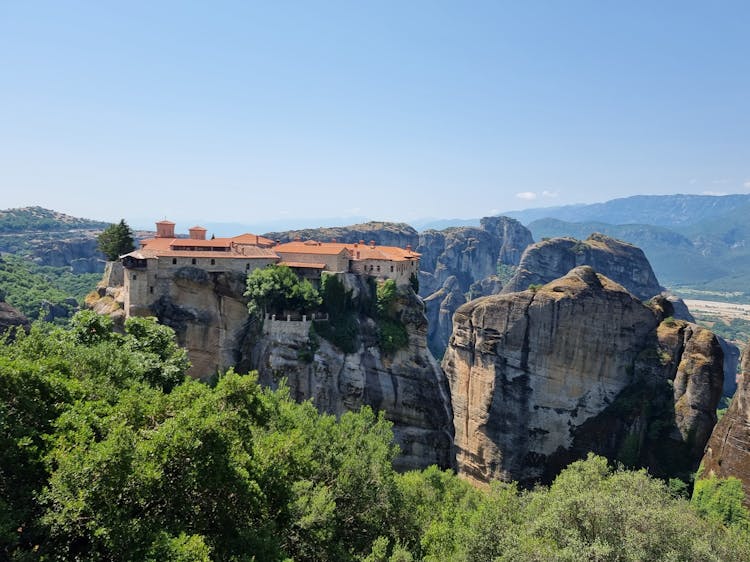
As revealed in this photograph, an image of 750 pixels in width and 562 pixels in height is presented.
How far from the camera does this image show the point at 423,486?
92.5 feet

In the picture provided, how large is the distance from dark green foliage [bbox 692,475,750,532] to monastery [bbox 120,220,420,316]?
98.9ft

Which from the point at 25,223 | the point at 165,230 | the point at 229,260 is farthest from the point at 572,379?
the point at 25,223

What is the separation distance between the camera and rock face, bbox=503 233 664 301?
13788 cm

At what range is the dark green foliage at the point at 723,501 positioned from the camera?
3569cm

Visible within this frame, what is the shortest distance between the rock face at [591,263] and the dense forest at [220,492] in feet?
390

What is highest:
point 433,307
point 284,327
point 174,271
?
point 174,271

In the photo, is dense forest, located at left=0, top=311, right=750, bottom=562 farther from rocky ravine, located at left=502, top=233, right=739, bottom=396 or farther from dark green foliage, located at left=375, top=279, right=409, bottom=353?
rocky ravine, located at left=502, top=233, right=739, bottom=396

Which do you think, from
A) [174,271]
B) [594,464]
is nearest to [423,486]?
[594,464]

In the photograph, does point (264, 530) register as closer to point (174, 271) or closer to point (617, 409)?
point (174, 271)

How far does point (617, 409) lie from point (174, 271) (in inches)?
1649

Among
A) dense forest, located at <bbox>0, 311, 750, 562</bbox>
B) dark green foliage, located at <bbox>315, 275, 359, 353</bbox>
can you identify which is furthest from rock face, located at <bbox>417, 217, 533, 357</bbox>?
dense forest, located at <bbox>0, 311, 750, 562</bbox>

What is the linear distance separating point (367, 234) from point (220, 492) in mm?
140982

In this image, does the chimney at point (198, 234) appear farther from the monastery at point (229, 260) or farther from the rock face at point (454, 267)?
the rock face at point (454, 267)

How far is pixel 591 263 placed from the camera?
142 metres
